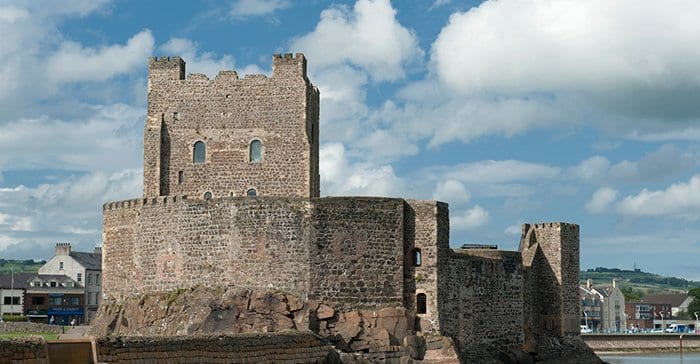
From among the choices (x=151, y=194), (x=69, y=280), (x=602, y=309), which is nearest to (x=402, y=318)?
(x=151, y=194)

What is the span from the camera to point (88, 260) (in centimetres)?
10656

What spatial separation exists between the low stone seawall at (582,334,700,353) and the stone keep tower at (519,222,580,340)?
33.5 m

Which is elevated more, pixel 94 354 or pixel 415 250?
pixel 415 250

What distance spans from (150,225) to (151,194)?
272 inches

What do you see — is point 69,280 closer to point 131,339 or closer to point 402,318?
point 402,318

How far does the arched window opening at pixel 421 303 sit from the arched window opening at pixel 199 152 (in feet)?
47.5

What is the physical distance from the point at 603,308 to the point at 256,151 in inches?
4211

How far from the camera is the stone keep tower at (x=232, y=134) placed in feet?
165

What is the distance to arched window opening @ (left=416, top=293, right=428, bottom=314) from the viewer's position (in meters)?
41.6

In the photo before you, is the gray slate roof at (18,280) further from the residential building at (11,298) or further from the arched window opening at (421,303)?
the arched window opening at (421,303)

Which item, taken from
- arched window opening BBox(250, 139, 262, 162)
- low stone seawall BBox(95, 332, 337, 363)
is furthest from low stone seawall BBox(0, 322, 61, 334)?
low stone seawall BBox(95, 332, 337, 363)

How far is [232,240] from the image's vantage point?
4153cm

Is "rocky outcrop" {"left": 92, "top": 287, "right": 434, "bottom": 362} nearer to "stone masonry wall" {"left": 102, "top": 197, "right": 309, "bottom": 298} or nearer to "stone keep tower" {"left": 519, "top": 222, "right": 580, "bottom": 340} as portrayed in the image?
"stone masonry wall" {"left": 102, "top": 197, "right": 309, "bottom": 298}

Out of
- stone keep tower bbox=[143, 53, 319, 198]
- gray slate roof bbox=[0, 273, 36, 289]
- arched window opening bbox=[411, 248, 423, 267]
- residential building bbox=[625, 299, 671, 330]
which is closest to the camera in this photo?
arched window opening bbox=[411, 248, 423, 267]
